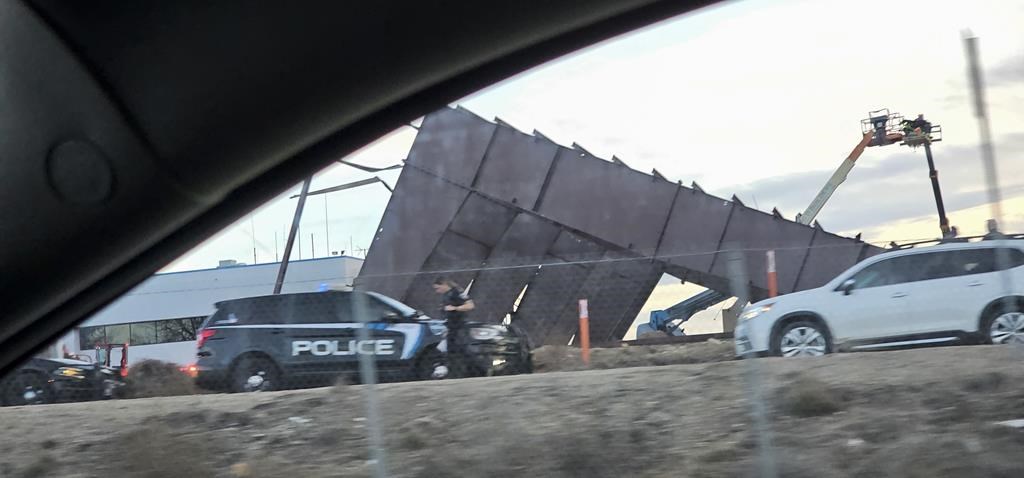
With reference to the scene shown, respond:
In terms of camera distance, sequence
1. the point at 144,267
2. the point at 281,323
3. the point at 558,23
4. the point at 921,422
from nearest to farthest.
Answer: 1. the point at 558,23
2. the point at 144,267
3. the point at 921,422
4. the point at 281,323

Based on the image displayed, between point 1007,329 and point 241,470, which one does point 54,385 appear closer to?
point 241,470

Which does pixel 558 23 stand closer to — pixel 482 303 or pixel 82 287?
pixel 82 287

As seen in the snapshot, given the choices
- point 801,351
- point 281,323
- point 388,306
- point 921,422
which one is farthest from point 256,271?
point 921,422

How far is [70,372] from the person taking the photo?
34.1 ft

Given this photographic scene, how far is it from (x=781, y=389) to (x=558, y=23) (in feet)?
14.3

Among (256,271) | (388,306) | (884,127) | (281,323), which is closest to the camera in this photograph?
(388,306)

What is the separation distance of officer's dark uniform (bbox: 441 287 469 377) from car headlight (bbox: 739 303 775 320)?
2.28 metres

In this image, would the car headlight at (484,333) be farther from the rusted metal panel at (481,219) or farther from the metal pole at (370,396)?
the rusted metal panel at (481,219)

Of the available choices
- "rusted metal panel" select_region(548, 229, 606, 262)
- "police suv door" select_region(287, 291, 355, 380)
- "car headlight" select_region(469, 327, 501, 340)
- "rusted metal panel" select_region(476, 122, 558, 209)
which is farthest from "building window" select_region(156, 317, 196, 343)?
"car headlight" select_region(469, 327, 501, 340)

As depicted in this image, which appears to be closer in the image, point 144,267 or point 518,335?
point 144,267

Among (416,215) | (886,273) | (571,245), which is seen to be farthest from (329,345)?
(571,245)

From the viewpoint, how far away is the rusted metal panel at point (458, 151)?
54.4ft

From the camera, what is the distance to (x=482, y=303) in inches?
330

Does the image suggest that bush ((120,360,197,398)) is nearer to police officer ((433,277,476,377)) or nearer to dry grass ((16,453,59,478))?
dry grass ((16,453,59,478))
